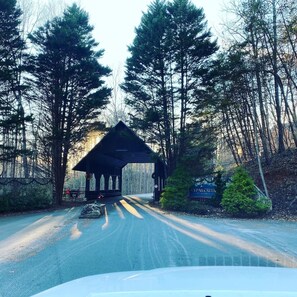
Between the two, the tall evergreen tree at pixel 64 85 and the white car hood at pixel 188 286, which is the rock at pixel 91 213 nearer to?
the tall evergreen tree at pixel 64 85

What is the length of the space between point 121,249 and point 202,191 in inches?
350

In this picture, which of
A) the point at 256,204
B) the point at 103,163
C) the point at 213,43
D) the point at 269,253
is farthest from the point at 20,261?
the point at 103,163

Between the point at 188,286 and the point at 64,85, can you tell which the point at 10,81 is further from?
the point at 188,286

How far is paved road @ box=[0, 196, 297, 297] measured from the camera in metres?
→ 4.71

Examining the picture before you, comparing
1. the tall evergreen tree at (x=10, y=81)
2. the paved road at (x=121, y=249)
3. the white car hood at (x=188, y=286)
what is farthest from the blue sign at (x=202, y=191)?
the white car hood at (x=188, y=286)

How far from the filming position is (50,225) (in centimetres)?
981

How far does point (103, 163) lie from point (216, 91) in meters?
11.4

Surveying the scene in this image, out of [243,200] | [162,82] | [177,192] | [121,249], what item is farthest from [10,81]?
[121,249]

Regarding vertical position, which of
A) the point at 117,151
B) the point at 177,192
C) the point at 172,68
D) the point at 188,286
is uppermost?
the point at 172,68

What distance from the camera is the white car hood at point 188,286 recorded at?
1516mm

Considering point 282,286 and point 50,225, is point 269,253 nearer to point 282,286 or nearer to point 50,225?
point 282,286

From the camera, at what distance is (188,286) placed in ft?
5.39

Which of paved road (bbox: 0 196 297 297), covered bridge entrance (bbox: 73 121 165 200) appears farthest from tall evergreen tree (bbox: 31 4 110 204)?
paved road (bbox: 0 196 297 297)

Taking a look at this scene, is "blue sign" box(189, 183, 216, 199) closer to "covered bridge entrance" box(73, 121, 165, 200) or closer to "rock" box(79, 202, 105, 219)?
"covered bridge entrance" box(73, 121, 165, 200)
